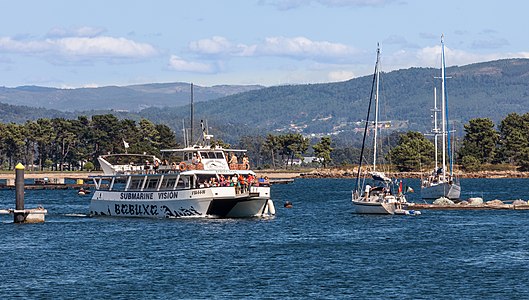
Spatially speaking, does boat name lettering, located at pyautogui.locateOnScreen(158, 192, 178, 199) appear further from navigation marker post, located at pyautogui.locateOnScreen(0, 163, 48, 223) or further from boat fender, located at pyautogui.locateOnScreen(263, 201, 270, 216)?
navigation marker post, located at pyautogui.locateOnScreen(0, 163, 48, 223)

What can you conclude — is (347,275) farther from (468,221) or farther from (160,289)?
(468,221)

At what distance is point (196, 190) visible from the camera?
257ft

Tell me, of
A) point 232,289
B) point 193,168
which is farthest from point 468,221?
point 232,289

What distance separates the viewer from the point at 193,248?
207ft

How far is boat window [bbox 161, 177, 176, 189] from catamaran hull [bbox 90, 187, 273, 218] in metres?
0.55

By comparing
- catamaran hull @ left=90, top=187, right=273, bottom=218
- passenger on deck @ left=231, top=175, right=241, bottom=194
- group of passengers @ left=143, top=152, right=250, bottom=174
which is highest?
group of passengers @ left=143, top=152, right=250, bottom=174

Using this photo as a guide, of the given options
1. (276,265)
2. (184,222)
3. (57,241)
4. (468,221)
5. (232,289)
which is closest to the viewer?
(232,289)

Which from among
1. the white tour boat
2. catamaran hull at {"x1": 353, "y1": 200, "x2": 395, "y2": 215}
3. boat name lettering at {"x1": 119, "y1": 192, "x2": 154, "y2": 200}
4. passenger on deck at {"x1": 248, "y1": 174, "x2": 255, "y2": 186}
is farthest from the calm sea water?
passenger on deck at {"x1": 248, "y1": 174, "x2": 255, "y2": 186}

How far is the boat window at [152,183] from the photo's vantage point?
8251 cm

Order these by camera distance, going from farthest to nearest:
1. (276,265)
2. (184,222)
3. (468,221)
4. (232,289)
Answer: (468,221) → (184,222) → (276,265) → (232,289)

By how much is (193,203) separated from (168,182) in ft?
11.2

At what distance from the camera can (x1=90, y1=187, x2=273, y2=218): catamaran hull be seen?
7800cm

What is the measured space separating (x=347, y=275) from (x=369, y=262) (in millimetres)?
5264

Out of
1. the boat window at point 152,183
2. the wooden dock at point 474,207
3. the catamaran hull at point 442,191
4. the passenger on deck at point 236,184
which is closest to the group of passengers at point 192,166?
the boat window at point 152,183
